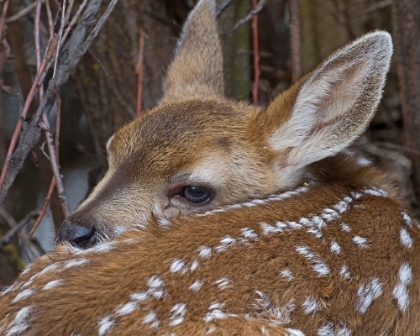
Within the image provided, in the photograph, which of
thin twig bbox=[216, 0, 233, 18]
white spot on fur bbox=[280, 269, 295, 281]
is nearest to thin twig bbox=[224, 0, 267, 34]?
thin twig bbox=[216, 0, 233, 18]

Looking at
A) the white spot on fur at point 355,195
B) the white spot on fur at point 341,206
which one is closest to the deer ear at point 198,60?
the white spot on fur at point 355,195

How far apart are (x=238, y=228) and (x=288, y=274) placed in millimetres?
266

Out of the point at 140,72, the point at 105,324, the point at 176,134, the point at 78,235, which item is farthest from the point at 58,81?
the point at 105,324

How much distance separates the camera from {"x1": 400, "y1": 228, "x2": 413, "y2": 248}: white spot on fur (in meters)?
3.35

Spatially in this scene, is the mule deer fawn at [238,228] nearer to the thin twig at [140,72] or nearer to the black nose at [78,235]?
the black nose at [78,235]

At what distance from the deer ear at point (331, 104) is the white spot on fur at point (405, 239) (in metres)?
0.50

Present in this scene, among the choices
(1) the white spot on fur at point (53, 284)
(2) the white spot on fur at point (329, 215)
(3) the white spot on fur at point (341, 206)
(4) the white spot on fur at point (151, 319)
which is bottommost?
(3) the white spot on fur at point (341, 206)

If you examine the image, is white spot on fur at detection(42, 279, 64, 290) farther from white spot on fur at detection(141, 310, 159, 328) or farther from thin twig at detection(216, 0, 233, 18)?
thin twig at detection(216, 0, 233, 18)

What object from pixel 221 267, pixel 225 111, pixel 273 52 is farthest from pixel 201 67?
pixel 221 267

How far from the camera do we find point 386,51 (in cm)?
351

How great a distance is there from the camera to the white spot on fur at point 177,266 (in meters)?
2.78

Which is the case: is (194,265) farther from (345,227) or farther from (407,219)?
(407,219)

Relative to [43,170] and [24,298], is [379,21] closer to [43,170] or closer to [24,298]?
[43,170]

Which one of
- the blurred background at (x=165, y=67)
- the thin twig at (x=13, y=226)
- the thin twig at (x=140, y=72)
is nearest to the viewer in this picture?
the thin twig at (x=13, y=226)
